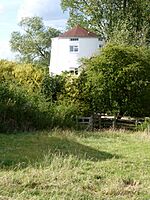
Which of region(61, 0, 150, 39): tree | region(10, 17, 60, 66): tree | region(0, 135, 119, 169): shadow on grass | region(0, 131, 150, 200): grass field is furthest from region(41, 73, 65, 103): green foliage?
region(10, 17, 60, 66): tree

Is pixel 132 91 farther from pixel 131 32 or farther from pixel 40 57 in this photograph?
pixel 40 57

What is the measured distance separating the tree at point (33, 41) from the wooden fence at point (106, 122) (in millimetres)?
46133

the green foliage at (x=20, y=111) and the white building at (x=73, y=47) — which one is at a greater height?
the white building at (x=73, y=47)

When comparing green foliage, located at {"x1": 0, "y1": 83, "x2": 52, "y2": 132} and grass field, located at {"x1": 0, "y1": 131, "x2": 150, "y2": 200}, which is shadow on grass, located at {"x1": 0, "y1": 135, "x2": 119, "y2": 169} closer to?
grass field, located at {"x1": 0, "y1": 131, "x2": 150, "y2": 200}

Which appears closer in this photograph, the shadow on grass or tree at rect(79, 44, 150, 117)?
the shadow on grass

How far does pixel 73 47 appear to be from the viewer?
182 ft

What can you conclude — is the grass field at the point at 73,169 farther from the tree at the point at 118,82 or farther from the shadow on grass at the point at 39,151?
the tree at the point at 118,82

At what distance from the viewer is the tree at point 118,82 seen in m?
27.0

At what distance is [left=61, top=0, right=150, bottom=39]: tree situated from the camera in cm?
5047

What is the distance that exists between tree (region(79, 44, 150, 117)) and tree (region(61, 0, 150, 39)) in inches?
843

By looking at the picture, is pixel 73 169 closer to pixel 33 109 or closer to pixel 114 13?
pixel 33 109

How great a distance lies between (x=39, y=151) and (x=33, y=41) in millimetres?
61768

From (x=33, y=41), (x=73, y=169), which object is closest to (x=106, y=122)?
(x=73, y=169)

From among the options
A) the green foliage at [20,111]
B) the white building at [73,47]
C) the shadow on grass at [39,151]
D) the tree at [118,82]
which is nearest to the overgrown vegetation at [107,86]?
the tree at [118,82]
